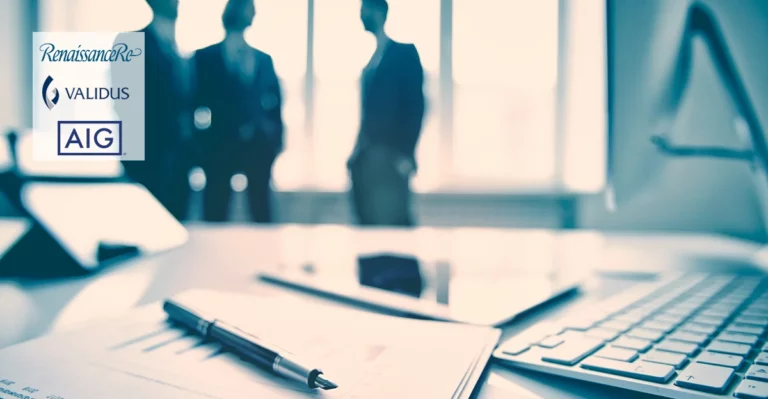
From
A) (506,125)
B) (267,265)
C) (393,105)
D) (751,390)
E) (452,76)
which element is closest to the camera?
(751,390)

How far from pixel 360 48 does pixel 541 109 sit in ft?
6.33

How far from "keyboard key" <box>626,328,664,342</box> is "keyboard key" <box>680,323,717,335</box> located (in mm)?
24

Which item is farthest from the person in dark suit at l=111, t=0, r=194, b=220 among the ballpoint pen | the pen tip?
the pen tip

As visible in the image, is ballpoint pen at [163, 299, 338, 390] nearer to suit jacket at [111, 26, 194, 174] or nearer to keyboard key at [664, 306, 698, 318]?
suit jacket at [111, 26, 194, 174]

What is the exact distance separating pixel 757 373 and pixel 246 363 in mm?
237

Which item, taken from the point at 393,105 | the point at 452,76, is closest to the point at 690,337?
the point at 452,76

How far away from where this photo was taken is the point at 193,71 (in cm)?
46

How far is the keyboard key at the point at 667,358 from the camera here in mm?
232

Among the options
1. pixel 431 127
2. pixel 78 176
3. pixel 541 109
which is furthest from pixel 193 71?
pixel 541 109

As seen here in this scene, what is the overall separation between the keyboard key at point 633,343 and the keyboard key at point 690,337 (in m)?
0.02

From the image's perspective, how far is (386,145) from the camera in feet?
5.46

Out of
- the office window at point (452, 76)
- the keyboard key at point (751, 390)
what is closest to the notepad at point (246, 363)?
the keyboard key at point (751, 390)

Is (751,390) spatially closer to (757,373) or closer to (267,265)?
(757,373)

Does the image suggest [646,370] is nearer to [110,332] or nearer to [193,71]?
[110,332]
